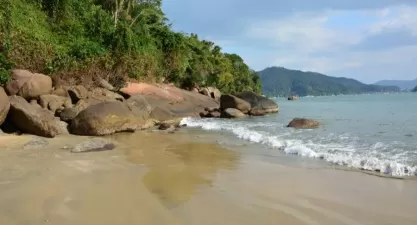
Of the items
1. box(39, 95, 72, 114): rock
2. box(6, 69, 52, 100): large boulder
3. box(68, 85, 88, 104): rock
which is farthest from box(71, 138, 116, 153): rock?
box(68, 85, 88, 104): rock

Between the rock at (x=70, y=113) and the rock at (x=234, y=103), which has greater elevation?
the rock at (x=234, y=103)

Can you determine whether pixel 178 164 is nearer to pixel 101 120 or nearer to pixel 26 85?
pixel 101 120

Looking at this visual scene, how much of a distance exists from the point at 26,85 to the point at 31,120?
11.3ft

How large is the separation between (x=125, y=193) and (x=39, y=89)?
37.5 ft

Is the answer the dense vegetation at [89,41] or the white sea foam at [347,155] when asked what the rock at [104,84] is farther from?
the white sea foam at [347,155]

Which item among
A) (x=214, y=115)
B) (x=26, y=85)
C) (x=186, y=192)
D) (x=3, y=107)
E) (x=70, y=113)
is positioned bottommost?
(x=186, y=192)

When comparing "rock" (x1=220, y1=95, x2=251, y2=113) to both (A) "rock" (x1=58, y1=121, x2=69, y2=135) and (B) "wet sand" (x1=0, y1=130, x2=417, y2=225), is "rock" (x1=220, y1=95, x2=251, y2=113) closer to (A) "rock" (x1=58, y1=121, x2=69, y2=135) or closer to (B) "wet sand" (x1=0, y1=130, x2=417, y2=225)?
(A) "rock" (x1=58, y1=121, x2=69, y2=135)

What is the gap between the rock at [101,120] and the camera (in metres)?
12.9

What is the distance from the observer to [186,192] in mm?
5574

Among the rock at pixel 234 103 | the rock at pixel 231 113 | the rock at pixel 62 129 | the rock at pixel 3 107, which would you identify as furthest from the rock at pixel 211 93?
the rock at pixel 3 107

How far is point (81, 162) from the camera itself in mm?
7734

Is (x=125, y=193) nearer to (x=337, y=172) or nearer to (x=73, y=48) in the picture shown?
(x=337, y=172)

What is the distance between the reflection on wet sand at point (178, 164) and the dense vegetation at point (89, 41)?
825cm

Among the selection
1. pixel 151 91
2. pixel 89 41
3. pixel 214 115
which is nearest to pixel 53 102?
pixel 89 41
